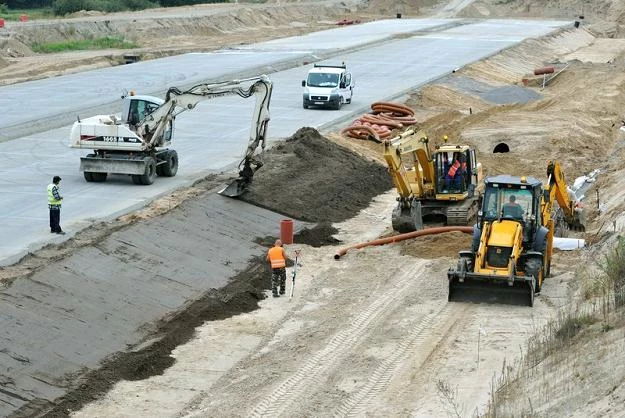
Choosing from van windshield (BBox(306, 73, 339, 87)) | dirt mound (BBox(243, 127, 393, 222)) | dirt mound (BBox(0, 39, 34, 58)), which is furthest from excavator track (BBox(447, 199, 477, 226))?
dirt mound (BBox(0, 39, 34, 58))

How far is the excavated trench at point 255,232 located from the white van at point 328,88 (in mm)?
10146

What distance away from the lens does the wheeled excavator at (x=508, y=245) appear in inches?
937

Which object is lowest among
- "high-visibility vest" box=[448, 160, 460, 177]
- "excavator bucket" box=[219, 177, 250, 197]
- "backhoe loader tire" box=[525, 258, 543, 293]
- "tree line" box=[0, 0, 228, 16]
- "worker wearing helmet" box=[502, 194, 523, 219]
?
"tree line" box=[0, 0, 228, 16]

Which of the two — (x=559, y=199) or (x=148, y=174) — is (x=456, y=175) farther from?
(x=148, y=174)

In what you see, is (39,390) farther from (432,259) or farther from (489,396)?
(432,259)

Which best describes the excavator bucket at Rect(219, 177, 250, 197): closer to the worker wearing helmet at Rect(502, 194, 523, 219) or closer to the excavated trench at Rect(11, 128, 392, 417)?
the excavated trench at Rect(11, 128, 392, 417)

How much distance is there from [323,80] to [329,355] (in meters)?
31.2

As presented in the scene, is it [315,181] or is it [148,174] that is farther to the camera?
[315,181]

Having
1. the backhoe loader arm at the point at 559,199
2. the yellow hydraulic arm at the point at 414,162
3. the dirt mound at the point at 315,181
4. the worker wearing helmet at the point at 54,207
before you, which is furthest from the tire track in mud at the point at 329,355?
the worker wearing helmet at the point at 54,207

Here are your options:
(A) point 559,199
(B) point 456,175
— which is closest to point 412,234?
(B) point 456,175

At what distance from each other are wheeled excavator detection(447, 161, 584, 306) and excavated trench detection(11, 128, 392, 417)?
4.53m

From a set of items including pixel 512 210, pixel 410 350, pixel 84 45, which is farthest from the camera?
pixel 84 45

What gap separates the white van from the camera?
50.1 metres

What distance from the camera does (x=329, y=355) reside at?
20.9 m
